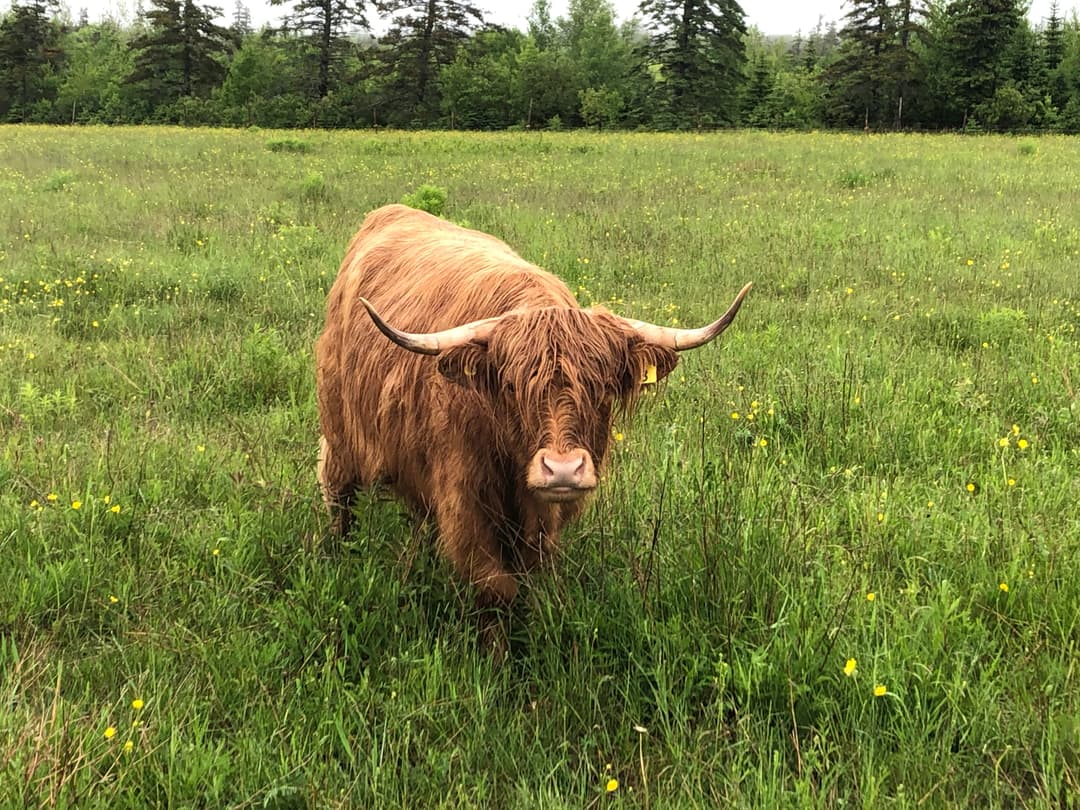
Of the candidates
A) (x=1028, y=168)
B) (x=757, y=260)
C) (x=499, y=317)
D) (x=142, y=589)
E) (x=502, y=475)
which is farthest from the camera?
(x=1028, y=168)

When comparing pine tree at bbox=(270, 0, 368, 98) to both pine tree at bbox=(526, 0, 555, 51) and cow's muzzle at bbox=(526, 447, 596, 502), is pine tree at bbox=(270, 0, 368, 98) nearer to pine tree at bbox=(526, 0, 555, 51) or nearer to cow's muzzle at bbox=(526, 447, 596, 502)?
pine tree at bbox=(526, 0, 555, 51)

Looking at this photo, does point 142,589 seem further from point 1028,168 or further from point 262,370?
point 1028,168

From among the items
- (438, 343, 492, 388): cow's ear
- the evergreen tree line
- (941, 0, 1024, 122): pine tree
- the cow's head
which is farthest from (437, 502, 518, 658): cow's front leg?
(941, 0, 1024, 122): pine tree

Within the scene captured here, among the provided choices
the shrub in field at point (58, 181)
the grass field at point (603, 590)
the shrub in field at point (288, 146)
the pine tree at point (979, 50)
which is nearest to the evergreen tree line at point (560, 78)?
the pine tree at point (979, 50)

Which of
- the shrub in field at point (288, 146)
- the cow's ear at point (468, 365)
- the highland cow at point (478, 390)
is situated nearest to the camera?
the highland cow at point (478, 390)

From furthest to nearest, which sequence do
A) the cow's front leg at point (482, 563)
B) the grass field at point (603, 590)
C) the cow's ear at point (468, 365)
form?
the cow's front leg at point (482, 563)
the cow's ear at point (468, 365)
the grass field at point (603, 590)

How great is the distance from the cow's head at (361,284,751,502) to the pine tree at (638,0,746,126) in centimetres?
5265

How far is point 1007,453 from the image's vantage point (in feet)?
13.9

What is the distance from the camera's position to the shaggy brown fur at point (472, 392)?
245 cm

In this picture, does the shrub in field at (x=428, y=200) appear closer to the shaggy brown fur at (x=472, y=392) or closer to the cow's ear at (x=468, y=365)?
the shaggy brown fur at (x=472, y=392)

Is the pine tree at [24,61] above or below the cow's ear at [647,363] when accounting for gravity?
above

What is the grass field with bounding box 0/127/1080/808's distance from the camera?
2.25 metres

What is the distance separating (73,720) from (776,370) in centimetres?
454

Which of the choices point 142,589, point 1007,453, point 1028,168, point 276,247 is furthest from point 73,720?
point 1028,168
